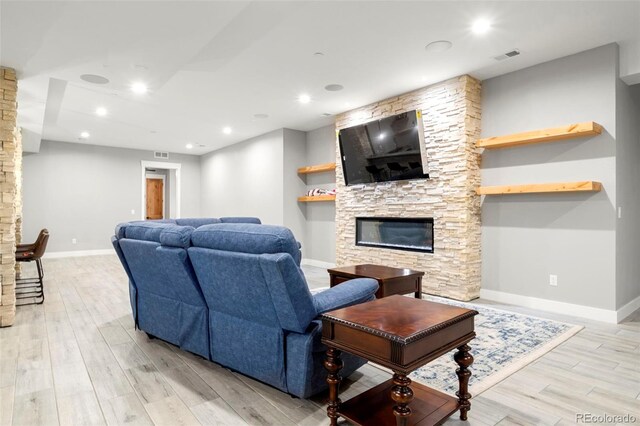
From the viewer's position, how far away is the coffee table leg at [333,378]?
166 cm

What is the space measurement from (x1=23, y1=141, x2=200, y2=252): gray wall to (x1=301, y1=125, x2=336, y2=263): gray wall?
5003mm

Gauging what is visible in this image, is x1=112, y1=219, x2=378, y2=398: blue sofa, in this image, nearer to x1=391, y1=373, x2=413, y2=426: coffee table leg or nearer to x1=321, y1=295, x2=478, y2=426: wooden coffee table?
x1=321, y1=295, x2=478, y2=426: wooden coffee table

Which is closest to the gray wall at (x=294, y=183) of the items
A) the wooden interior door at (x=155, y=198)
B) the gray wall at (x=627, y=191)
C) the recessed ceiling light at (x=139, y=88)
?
the recessed ceiling light at (x=139, y=88)

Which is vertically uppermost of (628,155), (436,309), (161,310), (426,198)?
(628,155)

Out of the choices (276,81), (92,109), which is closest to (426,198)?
(276,81)

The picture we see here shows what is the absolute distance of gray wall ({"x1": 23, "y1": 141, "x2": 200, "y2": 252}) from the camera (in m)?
7.94

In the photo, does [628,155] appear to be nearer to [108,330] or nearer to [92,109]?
[108,330]

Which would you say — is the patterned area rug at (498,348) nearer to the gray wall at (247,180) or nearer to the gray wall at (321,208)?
the gray wall at (321,208)

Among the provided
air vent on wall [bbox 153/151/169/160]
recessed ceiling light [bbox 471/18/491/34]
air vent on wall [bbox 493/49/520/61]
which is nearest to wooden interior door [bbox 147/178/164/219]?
air vent on wall [bbox 153/151/169/160]

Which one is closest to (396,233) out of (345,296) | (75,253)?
(345,296)

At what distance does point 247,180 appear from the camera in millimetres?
8141

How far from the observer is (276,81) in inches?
178

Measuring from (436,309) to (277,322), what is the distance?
0.84 metres

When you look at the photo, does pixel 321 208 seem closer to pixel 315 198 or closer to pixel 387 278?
pixel 315 198
